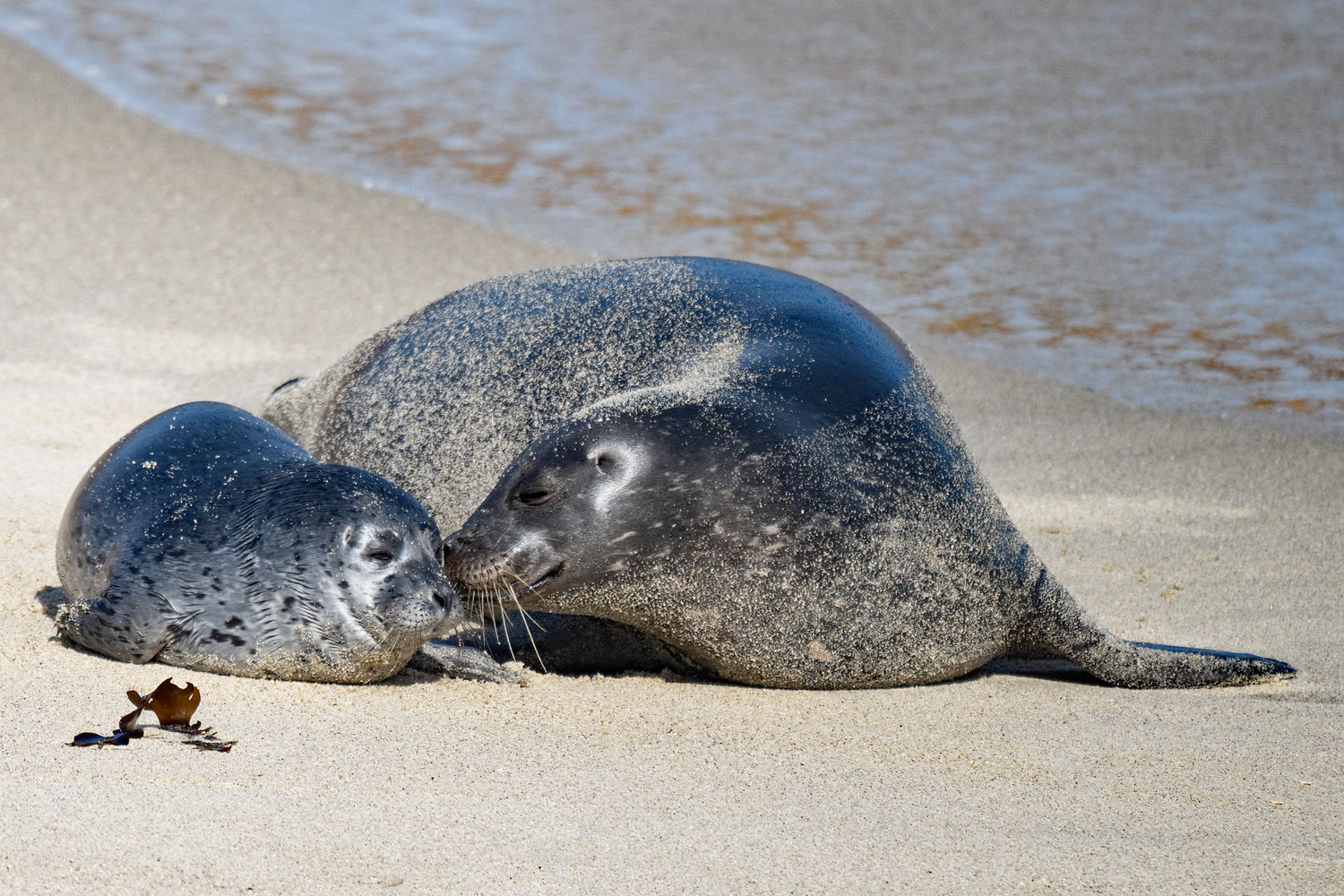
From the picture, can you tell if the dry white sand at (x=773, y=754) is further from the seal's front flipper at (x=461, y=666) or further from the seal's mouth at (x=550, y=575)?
the seal's mouth at (x=550, y=575)

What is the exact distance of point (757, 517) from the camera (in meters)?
3.35

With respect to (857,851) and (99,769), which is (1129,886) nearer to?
(857,851)

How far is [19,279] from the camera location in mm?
6609

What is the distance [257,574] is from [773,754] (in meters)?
1.17

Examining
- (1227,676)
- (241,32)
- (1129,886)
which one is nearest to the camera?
(1129,886)

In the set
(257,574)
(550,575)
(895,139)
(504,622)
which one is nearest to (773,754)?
(550,575)

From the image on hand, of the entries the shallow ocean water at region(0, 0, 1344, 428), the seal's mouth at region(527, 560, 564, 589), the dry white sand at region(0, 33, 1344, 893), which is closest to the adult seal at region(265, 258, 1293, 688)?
the seal's mouth at region(527, 560, 564, 589)

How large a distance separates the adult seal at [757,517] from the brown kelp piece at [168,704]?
2.41ft

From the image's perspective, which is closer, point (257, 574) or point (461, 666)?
point (257, 574)

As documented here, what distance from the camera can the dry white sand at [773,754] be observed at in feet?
8.12

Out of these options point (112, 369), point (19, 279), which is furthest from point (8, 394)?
point (19, 279)

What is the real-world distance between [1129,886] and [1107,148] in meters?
7.77

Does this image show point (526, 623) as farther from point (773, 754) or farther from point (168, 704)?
point (168, 704)

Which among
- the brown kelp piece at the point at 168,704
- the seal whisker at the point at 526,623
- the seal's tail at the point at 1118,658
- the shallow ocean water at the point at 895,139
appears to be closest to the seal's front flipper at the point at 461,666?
the seal whisker at the point at 526,623
